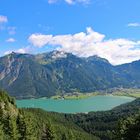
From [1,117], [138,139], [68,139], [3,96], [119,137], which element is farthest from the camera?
[3,96]

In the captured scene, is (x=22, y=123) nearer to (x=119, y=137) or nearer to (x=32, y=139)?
(x=32, y=139)

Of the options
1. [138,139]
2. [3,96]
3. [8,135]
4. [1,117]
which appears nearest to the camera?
[138,139]

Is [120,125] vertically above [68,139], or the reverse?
[120,125]

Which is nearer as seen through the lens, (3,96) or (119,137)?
(119,137)

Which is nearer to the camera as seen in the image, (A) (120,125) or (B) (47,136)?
(A) (120,125)

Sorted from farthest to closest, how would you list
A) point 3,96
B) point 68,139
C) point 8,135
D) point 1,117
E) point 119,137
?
point 3,96
point 68,139
point 1,117
point 8,135
point 119,137

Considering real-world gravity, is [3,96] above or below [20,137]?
above

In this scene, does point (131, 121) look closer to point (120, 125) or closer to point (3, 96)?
point (120, 125)

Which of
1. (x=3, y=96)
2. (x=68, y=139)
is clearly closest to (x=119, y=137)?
(x=68, y=139)

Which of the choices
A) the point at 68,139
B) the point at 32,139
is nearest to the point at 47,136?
the point at 32,139
